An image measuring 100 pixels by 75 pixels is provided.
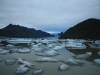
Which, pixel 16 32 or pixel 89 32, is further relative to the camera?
pixel 16 32

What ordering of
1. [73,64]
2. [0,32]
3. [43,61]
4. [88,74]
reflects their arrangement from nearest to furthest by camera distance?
[88,74], [73,64], [43,61], [0,32]

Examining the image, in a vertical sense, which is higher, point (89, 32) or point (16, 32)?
point (16, 32)

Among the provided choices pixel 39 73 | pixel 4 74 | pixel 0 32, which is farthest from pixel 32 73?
pixel 0 32

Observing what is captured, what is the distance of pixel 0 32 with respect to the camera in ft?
171

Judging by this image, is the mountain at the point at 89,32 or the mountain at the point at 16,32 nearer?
the mountain at the point at 89,32

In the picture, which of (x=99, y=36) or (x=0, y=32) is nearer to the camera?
(x=99, y=36)

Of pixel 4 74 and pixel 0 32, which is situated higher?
pixel 0 32

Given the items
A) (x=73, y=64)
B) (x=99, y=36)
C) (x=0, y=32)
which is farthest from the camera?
(x=0, y=32)

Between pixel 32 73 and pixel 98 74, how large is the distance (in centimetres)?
155

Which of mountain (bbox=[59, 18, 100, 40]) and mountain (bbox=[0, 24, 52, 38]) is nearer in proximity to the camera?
mountain (bbox=[59, 18, 100, 40])

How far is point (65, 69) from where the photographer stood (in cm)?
253

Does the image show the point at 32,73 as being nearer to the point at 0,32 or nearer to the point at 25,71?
the point at 25,71

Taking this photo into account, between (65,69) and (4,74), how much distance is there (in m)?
1.51

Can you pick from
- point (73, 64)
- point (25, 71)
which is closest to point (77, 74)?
point (73, 64)
